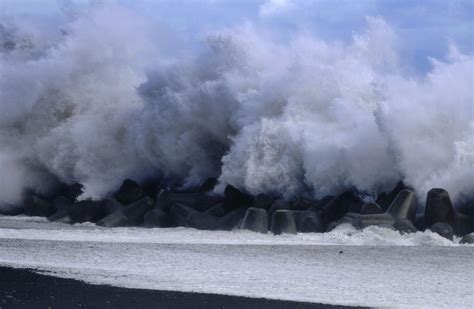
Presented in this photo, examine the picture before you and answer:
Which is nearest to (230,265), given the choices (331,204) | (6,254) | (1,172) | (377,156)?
(6,254)

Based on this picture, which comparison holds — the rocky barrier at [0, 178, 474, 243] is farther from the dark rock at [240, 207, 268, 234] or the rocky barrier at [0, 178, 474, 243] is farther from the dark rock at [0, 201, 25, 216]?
the dark rock at [0, 201, 25, 216]

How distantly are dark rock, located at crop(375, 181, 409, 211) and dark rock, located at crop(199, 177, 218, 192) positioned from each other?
424 centimetres

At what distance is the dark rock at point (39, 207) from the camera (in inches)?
976

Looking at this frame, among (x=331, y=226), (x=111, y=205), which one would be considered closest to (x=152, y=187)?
(x=111, y=205)

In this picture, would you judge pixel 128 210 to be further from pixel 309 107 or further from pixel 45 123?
pixel 45 123

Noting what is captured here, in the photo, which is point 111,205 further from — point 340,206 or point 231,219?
point 340,206

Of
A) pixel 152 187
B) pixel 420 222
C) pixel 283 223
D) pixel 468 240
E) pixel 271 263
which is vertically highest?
pixel 152 187

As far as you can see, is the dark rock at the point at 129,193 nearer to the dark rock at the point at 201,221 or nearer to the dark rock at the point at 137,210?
the dark rock at the point at 137,210

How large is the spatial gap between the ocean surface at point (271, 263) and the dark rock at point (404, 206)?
972 mm

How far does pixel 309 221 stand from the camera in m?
18.7

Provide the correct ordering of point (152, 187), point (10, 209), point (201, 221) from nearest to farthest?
1. point (201, 221)
2. point (152, 187)
3. point (10, 209)

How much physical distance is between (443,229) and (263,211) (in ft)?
10.3

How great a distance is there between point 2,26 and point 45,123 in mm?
4235

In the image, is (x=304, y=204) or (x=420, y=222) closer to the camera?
(x=420, y=222)
